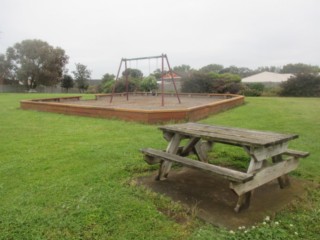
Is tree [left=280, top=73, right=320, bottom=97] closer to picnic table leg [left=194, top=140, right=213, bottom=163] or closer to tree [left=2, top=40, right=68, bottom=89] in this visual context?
picnic table leg [left=194, top=140, right=213, bottom=163]

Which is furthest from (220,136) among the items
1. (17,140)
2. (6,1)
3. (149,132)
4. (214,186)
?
(6,1)

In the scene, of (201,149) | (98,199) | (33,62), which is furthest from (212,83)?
(33,62)

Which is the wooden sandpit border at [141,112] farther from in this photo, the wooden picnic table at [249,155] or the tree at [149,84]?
the tree at [149,84]

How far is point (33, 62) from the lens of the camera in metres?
32.7

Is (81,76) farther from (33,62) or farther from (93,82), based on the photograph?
(33,62)

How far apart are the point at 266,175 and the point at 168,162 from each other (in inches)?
43.8

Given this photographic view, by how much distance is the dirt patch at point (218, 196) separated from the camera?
2.29m

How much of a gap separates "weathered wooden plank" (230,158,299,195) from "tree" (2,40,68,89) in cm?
3439

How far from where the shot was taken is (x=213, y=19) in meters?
18.1

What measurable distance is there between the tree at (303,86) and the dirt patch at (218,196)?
19.0 metres

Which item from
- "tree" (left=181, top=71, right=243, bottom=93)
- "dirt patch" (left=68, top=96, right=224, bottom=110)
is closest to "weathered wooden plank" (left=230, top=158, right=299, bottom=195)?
"dirt patch" (left=68, top=96, right=224, bottom=110)

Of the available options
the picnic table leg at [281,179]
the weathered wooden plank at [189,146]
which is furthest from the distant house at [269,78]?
the picnic table leg at [281,179]

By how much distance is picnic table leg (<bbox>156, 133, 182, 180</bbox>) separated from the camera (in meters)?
3.15

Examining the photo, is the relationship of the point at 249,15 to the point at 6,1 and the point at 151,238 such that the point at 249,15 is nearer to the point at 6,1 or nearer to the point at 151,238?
the point at 6,1
